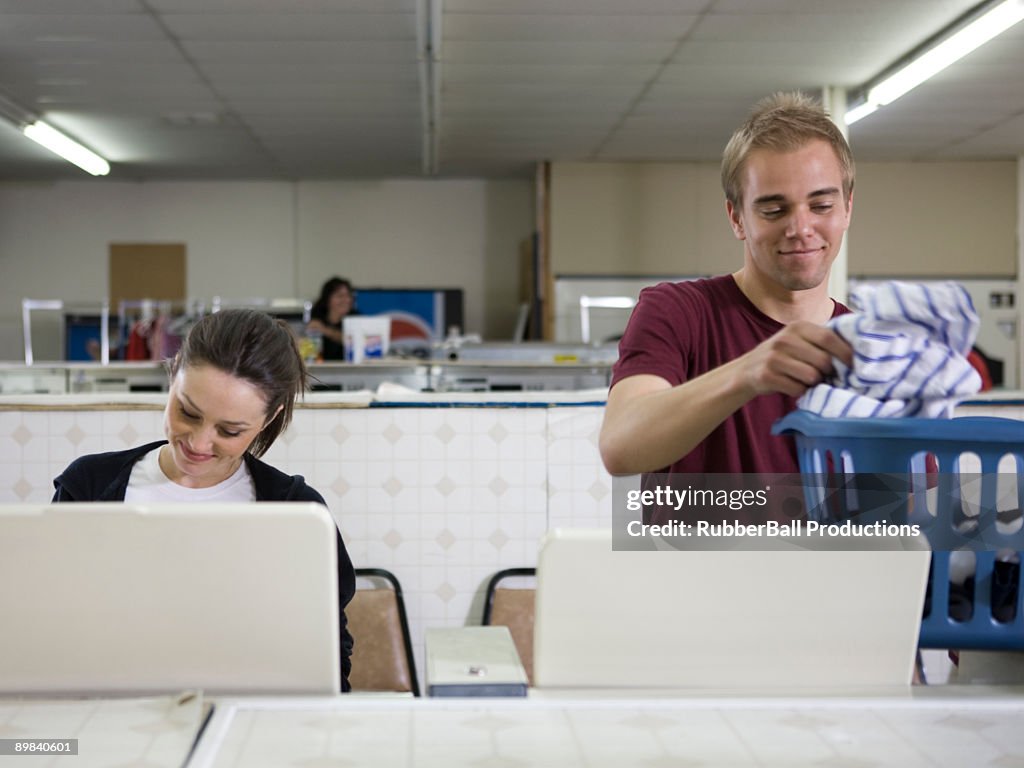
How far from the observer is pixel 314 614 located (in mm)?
883

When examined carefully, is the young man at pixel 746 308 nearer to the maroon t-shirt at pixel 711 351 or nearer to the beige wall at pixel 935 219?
the maroon t-shirt at pixel 711 351

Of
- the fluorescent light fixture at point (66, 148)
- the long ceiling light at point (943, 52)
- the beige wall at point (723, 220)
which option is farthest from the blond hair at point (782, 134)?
the beige wall at point (723, 220)

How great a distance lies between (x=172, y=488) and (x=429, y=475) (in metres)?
1.04

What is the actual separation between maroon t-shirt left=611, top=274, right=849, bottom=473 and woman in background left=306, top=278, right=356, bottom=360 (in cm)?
677

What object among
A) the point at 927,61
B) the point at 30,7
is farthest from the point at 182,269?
the point at 927,61

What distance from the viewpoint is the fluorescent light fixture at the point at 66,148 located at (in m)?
7.70

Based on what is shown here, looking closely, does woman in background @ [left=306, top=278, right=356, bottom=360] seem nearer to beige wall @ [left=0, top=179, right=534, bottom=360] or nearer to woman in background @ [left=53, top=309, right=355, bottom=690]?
beige wall @ [left=0, top=179, right=534, bottom=360]

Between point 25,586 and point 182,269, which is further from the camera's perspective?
point 182,269

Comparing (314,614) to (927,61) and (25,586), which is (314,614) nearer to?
(25,586)

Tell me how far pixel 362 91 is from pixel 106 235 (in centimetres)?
488

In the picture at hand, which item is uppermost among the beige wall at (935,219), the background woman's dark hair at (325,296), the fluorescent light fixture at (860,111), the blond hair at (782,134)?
the fluorescent light fixture at (860,111)

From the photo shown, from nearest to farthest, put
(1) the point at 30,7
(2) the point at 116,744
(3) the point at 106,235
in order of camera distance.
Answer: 1. (2) the point at 116,744
2. (1) the point at 30,7
3. (3) the point at 106,235

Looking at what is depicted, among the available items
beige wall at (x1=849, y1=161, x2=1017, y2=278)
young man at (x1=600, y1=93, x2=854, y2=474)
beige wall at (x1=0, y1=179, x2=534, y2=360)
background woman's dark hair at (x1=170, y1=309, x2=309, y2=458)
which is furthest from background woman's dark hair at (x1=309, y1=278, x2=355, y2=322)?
young man at (x1=600, y1=93, x2=854, y2=474)

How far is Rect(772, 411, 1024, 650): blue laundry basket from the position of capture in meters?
0.81
